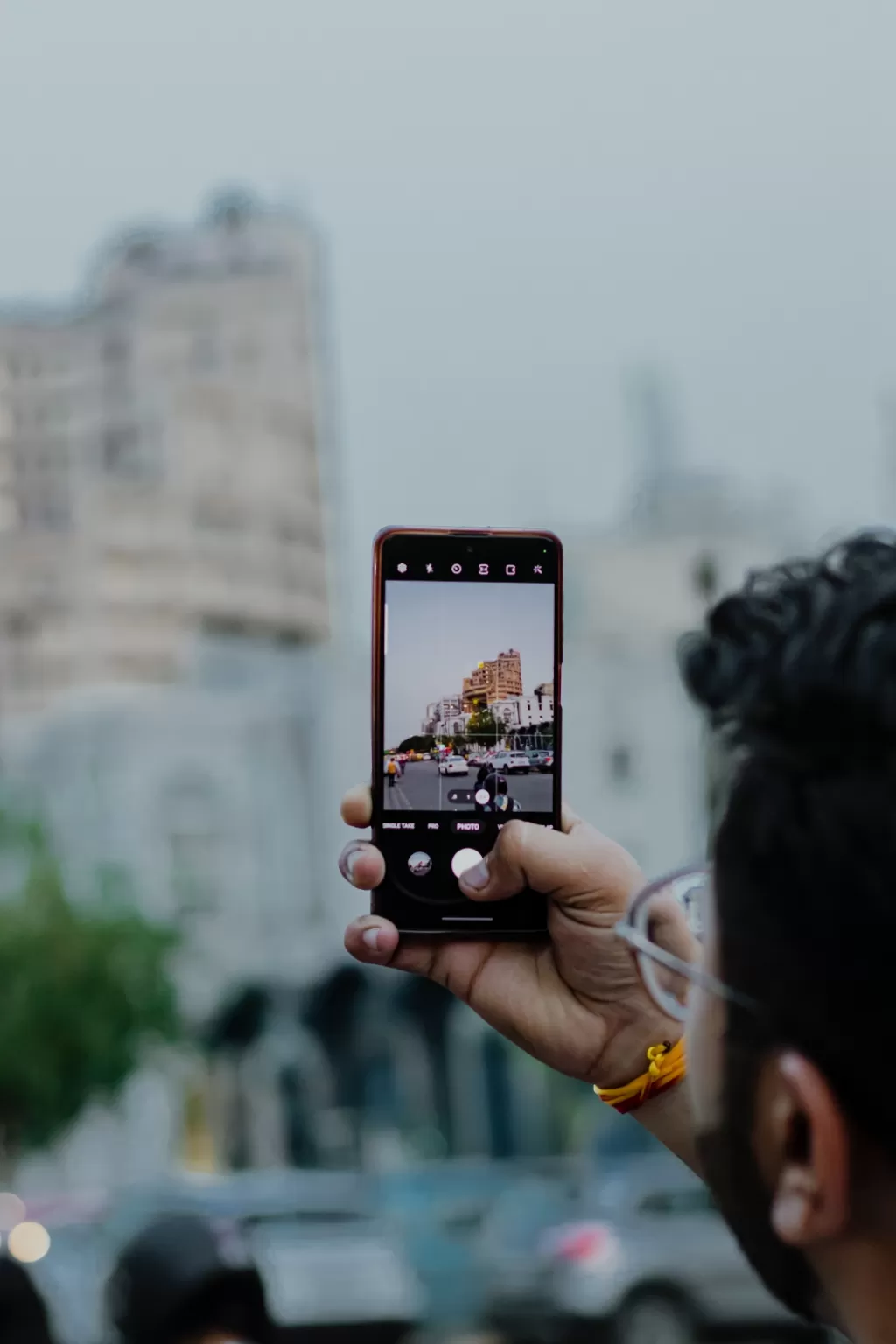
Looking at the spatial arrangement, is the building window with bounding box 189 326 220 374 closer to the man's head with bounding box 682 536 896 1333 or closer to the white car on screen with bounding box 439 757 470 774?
the white car on screen with bounding box 439 757 470 774

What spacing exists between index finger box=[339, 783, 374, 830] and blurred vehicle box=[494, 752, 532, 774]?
115mm

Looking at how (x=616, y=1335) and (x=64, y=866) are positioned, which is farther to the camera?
(x=64, y=866)

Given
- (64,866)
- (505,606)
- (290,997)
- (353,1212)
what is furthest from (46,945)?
(505,606)

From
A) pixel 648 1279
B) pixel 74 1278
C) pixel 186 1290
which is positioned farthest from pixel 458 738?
pixel 74 1278

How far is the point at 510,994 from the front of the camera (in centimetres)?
166

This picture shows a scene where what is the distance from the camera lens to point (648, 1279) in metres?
8.76

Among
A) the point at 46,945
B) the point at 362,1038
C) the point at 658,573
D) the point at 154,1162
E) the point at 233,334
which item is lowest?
the point at 154,1162

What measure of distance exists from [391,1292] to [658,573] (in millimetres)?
25050

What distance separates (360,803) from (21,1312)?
1288 millimetres

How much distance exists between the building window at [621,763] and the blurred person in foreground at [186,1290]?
24.7 metres

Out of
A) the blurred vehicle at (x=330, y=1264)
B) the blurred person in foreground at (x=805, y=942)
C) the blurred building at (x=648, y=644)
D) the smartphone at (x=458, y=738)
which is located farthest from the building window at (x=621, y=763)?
the blurred person in foreground at (x=805, y=942)

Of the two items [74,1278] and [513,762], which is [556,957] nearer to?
[513,762]

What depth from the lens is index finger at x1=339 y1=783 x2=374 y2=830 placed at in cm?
167

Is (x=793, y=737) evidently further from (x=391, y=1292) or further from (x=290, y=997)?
(x=290, y=997)
